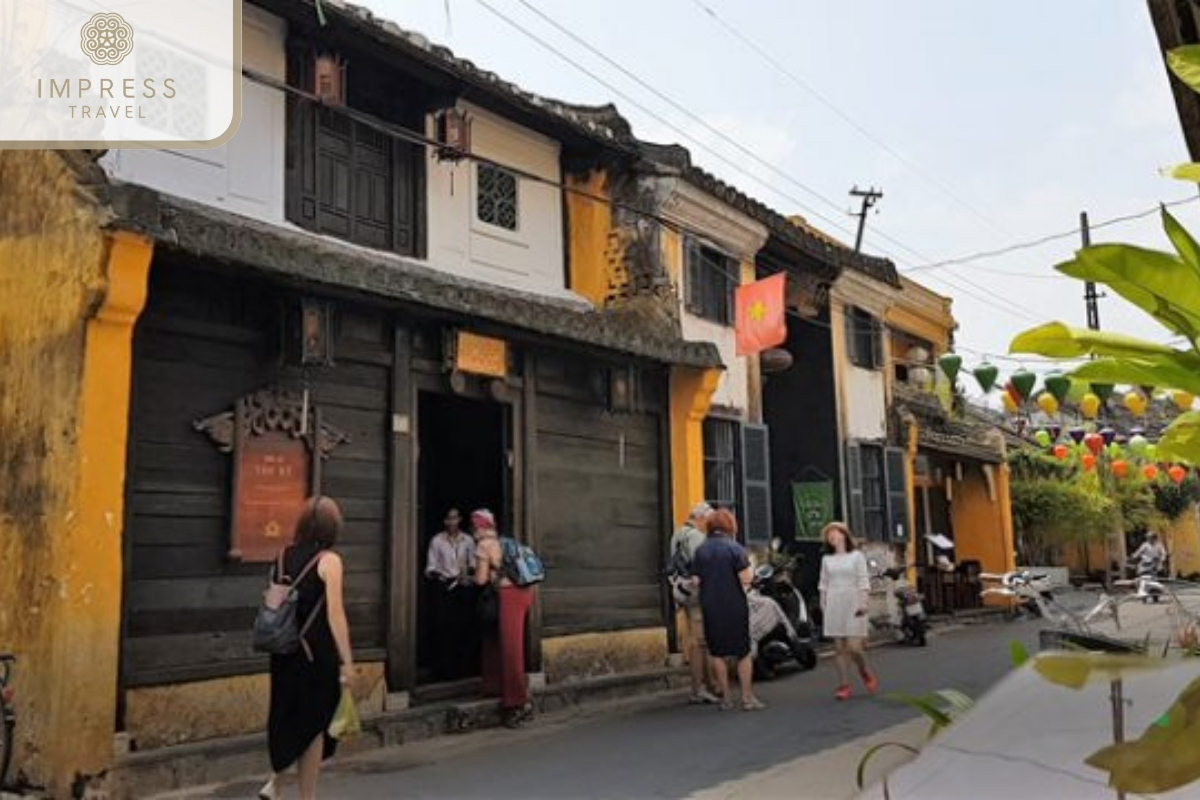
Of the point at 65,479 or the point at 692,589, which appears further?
the point at 692,589

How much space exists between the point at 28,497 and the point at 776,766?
4998 mm

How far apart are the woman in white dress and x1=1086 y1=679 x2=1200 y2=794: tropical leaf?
9.12 m

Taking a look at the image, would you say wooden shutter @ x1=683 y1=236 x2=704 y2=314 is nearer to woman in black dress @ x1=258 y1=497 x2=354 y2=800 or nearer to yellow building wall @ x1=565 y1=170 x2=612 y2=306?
yellow building wall @ x1=565 y1=170 x2=612 y2=306

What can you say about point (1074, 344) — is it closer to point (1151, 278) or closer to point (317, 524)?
point (1151, 278)

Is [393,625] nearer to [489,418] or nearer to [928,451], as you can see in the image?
[489,418]

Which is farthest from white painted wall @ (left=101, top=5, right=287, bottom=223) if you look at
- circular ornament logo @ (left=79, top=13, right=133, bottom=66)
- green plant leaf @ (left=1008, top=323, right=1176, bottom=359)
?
green plant leaf @ (left=1008, top=323, right=1176, bottom=359)

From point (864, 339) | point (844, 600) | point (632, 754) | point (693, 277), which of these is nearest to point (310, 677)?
point (632, 754)

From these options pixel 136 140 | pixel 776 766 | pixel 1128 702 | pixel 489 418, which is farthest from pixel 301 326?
pixel 1128 702

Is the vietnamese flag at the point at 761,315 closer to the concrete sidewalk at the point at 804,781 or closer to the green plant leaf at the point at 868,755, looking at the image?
the concrete sidewalk at the point at 804,781

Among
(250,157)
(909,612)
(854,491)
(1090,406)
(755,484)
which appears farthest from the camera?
(854,491)

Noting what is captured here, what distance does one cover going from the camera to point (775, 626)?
37.6 ft

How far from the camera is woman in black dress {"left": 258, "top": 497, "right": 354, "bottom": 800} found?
18.3 feet

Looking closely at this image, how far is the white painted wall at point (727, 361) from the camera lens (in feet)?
43.3

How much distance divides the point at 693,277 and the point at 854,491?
4996mm
